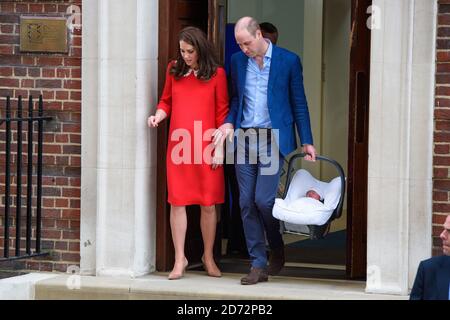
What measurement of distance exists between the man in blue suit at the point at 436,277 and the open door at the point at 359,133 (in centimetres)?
284

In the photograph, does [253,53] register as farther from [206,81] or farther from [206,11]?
[206,11]

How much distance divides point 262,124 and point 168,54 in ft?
3.30

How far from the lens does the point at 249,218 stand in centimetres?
952

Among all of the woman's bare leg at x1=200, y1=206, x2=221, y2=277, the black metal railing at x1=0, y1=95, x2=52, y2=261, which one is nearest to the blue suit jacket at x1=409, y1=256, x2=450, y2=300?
the woman's bare leg at x1=200, y1=206, x2=221, y2=277

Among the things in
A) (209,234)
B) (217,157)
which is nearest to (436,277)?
(217,157)

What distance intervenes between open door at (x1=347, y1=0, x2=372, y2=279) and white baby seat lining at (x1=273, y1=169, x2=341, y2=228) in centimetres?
28

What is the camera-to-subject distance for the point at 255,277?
31.0 feet

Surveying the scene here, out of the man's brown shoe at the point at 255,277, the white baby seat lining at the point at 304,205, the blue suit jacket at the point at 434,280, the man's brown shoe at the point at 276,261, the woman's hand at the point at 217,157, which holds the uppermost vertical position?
the woman's hand at the point at 217,157

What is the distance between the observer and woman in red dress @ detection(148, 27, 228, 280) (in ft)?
31.3

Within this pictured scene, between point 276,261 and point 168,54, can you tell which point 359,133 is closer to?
point 276,261

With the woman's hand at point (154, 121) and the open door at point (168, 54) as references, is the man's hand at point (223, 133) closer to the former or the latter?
the woman's hand at point (154, 121)

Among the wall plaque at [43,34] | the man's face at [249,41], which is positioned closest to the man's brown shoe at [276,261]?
the man's face at [249,41]

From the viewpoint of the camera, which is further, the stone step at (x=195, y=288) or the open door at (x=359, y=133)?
the open door at (x=359, y=133)

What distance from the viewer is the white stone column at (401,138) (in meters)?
8.95
